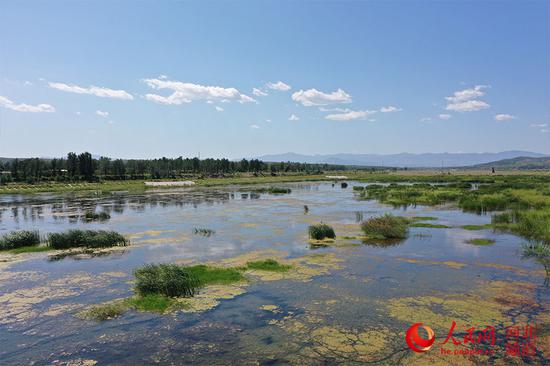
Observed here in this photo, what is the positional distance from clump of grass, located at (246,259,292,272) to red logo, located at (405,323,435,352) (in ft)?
26.2

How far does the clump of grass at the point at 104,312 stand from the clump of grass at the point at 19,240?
51.6 feet

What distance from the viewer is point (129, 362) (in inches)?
415

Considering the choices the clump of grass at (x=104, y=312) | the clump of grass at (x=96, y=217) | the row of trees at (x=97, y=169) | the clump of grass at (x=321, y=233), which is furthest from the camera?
the row of trees at (x=97, y=169)

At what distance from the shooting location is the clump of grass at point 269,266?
19312mm

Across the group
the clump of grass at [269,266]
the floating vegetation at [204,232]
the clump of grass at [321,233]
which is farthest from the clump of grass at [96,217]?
the clump of grass at [269,266]

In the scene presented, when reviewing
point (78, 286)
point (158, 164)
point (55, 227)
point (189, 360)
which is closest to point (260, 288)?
point (189, 360)

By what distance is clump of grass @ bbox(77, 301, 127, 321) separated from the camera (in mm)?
13555

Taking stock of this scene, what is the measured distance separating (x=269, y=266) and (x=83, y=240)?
1453 centimetres

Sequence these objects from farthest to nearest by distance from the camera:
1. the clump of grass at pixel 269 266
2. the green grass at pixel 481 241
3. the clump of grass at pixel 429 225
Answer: the clump of grass at pixel 429 225, the green grass at pixel 481 241, the clump of grass at pixel 269 266

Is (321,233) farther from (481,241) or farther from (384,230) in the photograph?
(481,241)

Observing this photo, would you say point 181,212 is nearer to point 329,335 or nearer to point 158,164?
point 329,335

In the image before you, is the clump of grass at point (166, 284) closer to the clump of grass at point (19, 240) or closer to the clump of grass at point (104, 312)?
the clump of grass at point (104, 312)

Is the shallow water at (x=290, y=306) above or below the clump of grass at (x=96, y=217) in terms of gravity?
below

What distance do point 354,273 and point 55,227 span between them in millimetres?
28670
